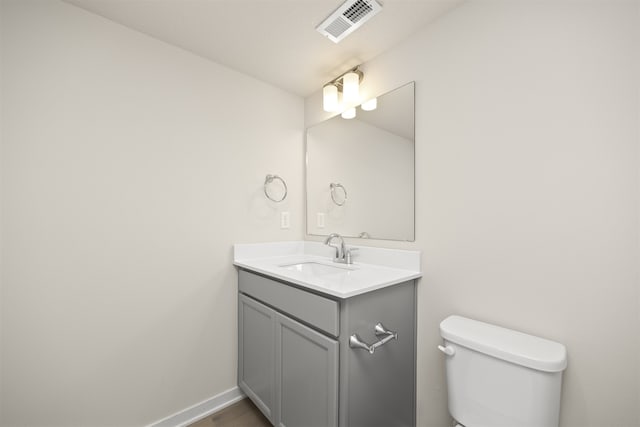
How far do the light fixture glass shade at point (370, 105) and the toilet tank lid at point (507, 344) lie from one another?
1.25m

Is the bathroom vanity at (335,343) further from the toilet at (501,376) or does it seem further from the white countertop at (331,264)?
the toilet at (501,376)

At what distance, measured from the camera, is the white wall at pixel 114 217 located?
1.13 metres

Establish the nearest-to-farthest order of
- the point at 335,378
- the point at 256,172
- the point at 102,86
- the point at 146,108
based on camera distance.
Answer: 1. the point at 335,378
2. the point at 102,86
3. the point at 146,108
4. the point at 256,172

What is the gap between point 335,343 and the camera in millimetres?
1058

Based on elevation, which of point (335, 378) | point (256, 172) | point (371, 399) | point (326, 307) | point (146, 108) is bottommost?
point (371, 399)

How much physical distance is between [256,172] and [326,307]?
113cm

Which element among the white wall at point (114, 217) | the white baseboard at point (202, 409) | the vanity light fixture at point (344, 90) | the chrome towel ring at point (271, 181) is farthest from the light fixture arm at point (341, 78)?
the white baseboard at point (202, 409)

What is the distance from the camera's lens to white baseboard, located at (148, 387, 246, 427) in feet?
4.82

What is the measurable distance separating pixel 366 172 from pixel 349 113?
433 millimetres

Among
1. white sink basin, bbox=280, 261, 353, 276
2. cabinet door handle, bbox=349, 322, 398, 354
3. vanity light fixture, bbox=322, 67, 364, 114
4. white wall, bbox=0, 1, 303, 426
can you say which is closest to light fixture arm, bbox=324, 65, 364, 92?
vanity light fixture, bbox=322, 67, 364, 114

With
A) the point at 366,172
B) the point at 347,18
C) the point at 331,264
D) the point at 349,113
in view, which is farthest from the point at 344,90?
the point at 331,264

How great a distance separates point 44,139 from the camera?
117 centimetres

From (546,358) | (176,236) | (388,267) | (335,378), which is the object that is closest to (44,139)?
(176,236)

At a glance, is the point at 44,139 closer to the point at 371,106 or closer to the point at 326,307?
the point at 326,307
